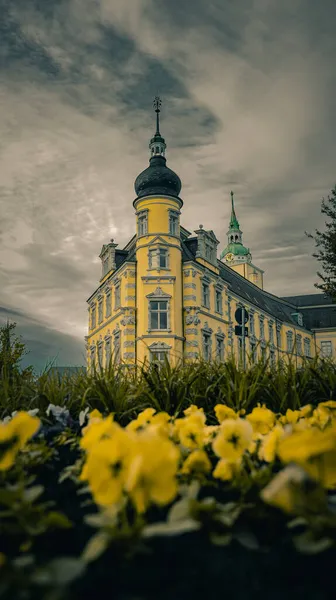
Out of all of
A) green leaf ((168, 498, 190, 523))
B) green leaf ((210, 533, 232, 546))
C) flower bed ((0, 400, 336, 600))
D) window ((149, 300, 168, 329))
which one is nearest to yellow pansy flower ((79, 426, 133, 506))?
flower bed ((0, 400, 336, 600))

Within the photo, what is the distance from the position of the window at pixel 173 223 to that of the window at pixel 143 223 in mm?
1327

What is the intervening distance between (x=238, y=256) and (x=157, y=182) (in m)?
28.5

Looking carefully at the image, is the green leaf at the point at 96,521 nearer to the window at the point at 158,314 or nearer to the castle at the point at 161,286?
the castle at the point at 161,286

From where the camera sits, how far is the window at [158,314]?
23047 millimetres

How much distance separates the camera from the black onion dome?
24281mm

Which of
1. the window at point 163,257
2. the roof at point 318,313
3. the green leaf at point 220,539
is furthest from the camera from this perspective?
Result: the roof at point 318,313

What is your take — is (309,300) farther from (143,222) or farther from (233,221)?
(143,222)

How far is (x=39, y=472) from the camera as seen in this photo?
67.9 inches

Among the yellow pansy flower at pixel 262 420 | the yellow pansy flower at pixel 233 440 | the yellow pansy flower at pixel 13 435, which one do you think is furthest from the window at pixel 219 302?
the yellow pansy flower at pixel 13 435

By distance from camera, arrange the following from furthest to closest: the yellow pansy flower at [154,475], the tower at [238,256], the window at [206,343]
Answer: the tower at [238,256]
the window at [206,343]
the yellow pansy flower at [154,475]

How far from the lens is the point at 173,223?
24562 millimetres

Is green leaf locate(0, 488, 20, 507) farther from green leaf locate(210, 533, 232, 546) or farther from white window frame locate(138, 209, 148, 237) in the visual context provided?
white window frame locate(138, 209, 148, 237)

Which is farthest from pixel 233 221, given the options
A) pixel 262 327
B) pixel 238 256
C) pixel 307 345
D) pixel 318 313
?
pixel 262 327

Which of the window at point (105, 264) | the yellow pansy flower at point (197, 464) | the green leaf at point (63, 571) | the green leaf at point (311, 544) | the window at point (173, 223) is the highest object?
the window at point (173, 223)
